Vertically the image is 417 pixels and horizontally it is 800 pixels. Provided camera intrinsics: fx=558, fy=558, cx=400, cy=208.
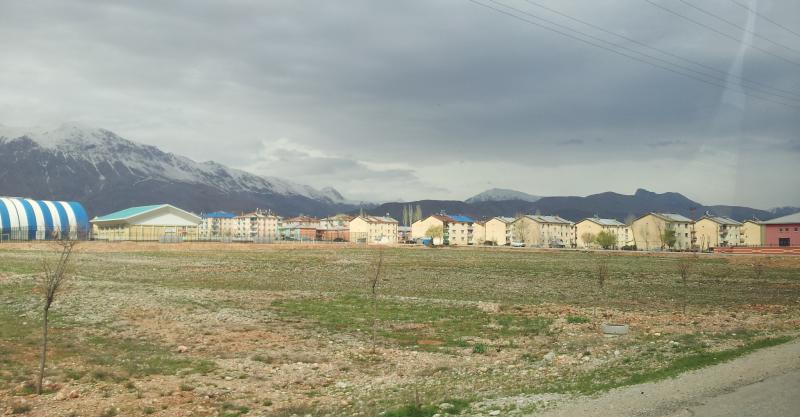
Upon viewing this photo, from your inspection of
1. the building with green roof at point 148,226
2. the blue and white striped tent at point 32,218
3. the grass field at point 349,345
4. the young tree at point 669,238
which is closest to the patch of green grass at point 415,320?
the grass field at point 349,345

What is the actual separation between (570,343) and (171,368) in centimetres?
1379

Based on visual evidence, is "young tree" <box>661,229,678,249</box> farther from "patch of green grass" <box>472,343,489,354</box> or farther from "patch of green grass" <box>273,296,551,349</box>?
"patch of green grass" <box>472,343,489,354</box>

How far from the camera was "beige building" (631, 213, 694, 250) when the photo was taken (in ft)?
607

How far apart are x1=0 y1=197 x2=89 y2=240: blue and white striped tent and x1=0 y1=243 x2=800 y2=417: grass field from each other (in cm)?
9651

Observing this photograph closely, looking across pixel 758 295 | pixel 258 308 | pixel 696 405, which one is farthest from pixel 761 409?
pixel 758 295

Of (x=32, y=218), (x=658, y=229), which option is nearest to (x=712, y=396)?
(x=32, y=218)

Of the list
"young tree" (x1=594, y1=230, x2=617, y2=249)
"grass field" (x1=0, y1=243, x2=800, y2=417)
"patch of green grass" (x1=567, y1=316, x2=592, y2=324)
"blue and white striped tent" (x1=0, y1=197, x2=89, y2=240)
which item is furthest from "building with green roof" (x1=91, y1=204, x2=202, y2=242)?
"patch of green grass" (x1=567, y1=316, x2=592, y2=324)

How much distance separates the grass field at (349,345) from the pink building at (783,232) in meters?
116

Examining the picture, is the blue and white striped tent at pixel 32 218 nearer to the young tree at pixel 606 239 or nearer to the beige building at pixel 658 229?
the young tree at pixel 606 239

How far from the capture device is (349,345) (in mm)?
20734

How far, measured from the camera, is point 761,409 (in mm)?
11195

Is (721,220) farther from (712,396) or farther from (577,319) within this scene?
(712,396)

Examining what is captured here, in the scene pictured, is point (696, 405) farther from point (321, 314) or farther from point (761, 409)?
point (321, 314)

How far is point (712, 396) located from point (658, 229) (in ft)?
611
